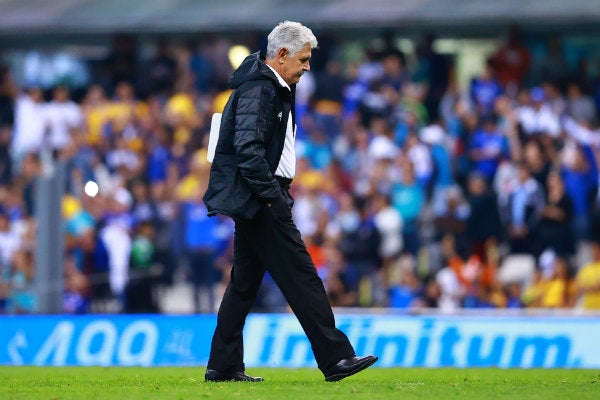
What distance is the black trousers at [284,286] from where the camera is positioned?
8289 mm

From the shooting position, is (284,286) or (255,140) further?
(284,286)

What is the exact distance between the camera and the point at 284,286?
8383 millimetres

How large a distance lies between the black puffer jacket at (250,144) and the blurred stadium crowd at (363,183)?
25.3 feet

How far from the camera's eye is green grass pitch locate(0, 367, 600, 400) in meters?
7.62

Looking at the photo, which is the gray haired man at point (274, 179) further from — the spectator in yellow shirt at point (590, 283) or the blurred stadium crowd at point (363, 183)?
the spectator in yellow shirt at point (590, 283)

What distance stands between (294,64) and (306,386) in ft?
6.48

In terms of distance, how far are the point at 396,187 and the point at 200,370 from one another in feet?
23.0

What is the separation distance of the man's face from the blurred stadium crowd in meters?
7.87

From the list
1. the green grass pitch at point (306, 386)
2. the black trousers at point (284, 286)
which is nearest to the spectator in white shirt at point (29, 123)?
the green grass pitch at point (306, 386)

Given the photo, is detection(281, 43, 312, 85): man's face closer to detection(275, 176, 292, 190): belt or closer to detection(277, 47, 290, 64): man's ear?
detection(277, 47, 290, 64): man's ear

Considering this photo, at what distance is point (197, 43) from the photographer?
20.5 meters

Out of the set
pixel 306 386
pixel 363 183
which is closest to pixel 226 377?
pixel 306 386

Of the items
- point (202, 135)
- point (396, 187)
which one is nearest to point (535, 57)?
point (396, 187)

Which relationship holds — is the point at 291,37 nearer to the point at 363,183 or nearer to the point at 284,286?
the point at 284,286
